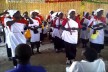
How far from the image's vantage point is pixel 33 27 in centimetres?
928

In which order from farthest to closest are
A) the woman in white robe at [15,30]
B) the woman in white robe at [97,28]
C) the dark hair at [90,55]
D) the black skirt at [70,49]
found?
the woman in white robe at [97,28]
the black skirt at [70,49]
the woman in white robe at [15,30]
the dark hair at [90,55]

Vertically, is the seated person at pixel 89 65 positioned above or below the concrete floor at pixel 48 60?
above

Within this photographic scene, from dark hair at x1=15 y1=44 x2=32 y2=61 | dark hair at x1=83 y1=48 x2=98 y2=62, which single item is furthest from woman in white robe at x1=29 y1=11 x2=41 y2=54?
dark hair at x1=15 y1=44 x2=32 y2=61

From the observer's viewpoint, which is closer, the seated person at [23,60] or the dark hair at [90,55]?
the seated person at [23,60]

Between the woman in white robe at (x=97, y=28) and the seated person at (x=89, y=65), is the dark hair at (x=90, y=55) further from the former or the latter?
the woman in white robe at (x=97, y=28)

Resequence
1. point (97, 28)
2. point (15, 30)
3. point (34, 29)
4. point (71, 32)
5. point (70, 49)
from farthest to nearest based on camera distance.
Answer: point (34, 29), point (97, 28), point (70, 49), point (71, 32), point (15, 30)

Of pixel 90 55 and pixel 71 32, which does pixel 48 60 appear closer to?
pixel 71 32

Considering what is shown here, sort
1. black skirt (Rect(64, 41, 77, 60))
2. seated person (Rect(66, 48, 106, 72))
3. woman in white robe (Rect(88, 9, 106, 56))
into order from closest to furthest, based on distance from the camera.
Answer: seated person (Rect(66, 48, 106, 72))
black skirt (Rect(64, 41, 77, 60))
woman in white robe (Rect(88, 9, 106, 56))

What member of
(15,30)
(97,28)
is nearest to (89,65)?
(15,30)

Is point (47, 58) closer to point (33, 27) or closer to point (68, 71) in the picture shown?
point (33, 27)

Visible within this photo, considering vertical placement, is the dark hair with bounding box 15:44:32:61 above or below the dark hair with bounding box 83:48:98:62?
above

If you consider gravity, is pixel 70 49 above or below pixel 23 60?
below

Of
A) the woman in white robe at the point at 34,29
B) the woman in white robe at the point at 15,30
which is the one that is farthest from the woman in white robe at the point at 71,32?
the woman in white robe at the point at 34,29

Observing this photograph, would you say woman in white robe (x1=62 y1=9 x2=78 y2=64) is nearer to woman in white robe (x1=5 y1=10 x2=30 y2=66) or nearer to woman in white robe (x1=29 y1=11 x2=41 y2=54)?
woman in white robe (x1=5 y1=10 x2=30 y2=66)
